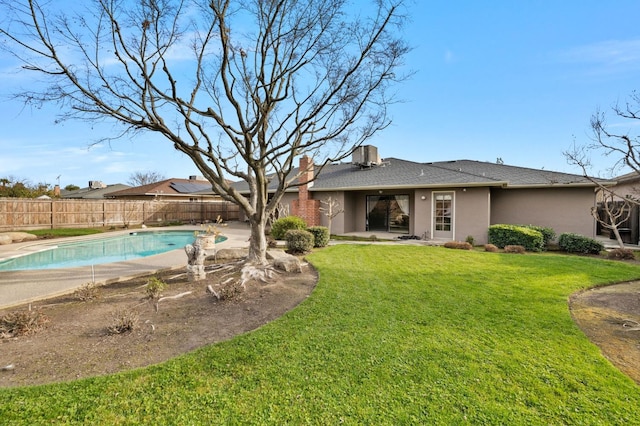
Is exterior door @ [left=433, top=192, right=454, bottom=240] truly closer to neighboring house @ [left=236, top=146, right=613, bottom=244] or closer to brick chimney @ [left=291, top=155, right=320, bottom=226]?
neighboring house @ [left=236, top=146, right=613, bottom=244]

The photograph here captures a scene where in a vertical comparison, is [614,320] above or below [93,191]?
below

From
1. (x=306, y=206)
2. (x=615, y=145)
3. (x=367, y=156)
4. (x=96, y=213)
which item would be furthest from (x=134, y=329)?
(x=96, y=213)

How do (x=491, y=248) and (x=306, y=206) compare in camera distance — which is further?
(x=306, y=206)

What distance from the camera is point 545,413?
8.80ft

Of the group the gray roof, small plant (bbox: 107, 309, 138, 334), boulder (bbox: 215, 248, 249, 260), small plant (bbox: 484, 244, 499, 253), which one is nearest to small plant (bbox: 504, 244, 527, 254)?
small plant (bbox: 484, 244, 499, 253)

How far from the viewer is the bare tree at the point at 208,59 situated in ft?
20.7

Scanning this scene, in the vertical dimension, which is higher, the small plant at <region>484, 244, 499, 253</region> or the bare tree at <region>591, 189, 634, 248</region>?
the bare tree at <region>591, 189, 634, 248</region>

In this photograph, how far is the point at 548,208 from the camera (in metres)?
13.9

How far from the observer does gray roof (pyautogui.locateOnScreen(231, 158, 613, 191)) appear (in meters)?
13.5

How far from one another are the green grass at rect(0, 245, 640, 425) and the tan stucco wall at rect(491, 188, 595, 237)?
10.4 m

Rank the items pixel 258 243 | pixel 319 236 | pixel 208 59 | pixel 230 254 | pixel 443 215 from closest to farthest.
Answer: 1. pixel 208 59
2. pixel 258 243
3. pixel 230 254
4. pixel 319 236
5. pixel 443 215

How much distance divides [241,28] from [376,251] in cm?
800

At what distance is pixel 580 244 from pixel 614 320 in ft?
26.6

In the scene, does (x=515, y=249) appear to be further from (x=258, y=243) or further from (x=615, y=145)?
(x=258, y=243)
